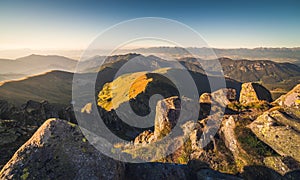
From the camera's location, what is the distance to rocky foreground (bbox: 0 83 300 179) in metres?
10.1

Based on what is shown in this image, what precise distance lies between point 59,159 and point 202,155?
11.1 m

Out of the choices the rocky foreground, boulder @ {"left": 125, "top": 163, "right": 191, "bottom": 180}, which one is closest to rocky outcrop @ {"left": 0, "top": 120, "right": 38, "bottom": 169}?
the rocky foreground

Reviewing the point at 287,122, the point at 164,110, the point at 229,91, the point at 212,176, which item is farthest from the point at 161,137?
the point at 229,91

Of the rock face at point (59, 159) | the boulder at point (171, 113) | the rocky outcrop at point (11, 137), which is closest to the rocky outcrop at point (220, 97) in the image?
the boulder at point (171, 113)

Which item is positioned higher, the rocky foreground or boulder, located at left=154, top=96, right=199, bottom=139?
the rocky foreground

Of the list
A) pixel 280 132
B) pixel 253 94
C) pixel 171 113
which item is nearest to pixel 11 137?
pixel 171 113

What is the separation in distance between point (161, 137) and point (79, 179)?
16.9 m

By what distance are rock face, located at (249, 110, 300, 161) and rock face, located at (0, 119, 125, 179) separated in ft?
35.8

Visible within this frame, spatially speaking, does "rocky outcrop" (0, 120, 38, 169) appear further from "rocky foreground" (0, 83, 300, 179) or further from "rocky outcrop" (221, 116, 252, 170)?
"rocky outcrop" (221, 116, 252, 170)

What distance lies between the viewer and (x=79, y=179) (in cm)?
986

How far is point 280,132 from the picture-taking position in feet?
45.3

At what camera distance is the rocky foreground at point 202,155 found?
1014 centimetres

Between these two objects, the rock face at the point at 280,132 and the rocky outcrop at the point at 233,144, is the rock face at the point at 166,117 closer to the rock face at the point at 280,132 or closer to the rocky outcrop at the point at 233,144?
the rocky outcrop at the point at 233,144

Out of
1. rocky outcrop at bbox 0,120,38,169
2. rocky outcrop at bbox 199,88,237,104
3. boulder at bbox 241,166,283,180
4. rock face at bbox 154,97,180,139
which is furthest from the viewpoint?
rocky outcrop at bbox 199,88,237,104
